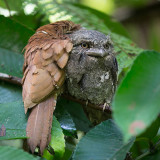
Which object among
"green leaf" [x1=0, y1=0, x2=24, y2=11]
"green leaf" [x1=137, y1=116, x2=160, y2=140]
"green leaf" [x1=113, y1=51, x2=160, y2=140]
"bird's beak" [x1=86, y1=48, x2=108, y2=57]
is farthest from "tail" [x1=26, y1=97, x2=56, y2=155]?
"green leaf" [x1=0, y1=0, x2=24, y2=11]

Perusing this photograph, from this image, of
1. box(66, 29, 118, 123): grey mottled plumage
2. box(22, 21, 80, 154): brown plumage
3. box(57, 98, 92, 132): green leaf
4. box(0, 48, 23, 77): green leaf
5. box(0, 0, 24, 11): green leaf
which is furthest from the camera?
box(0, 0, 24, 11): green leaf

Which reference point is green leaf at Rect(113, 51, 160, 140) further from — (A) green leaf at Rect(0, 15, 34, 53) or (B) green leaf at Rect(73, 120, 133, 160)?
(A) green leaf at Rect(0, 15, 34, 53)

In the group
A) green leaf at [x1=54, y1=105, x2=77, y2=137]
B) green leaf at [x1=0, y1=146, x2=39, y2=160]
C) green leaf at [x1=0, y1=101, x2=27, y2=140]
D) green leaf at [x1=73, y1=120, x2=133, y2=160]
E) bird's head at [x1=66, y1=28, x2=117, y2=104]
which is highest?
bird's head at [x1=66, y1=28, x2=117, y2=104]

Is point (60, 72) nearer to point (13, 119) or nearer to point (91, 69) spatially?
point (91, 69)

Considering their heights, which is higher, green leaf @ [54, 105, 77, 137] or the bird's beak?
the bird's beak

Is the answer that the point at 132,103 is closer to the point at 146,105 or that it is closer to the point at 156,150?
the point at 146,105

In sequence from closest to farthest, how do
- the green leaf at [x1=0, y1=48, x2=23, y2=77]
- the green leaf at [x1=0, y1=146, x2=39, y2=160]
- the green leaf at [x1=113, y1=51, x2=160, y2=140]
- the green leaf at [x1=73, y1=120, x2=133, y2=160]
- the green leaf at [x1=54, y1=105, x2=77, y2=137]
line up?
the green leaf at [x1=113, y1=51, x2=160, y2=140]
the green leaf at [x1=0, y1=146, x2=39, y2=160]
the green leaf at [x1=73, y1=120, x2=133, y2=160]
the green leaf at [x1=54, y1=105, x2=77, y2=137]
the green leaf at [x1=0, y1=48, x2=23, y2=77]

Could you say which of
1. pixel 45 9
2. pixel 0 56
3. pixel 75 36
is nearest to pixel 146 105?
pixel 75 36
